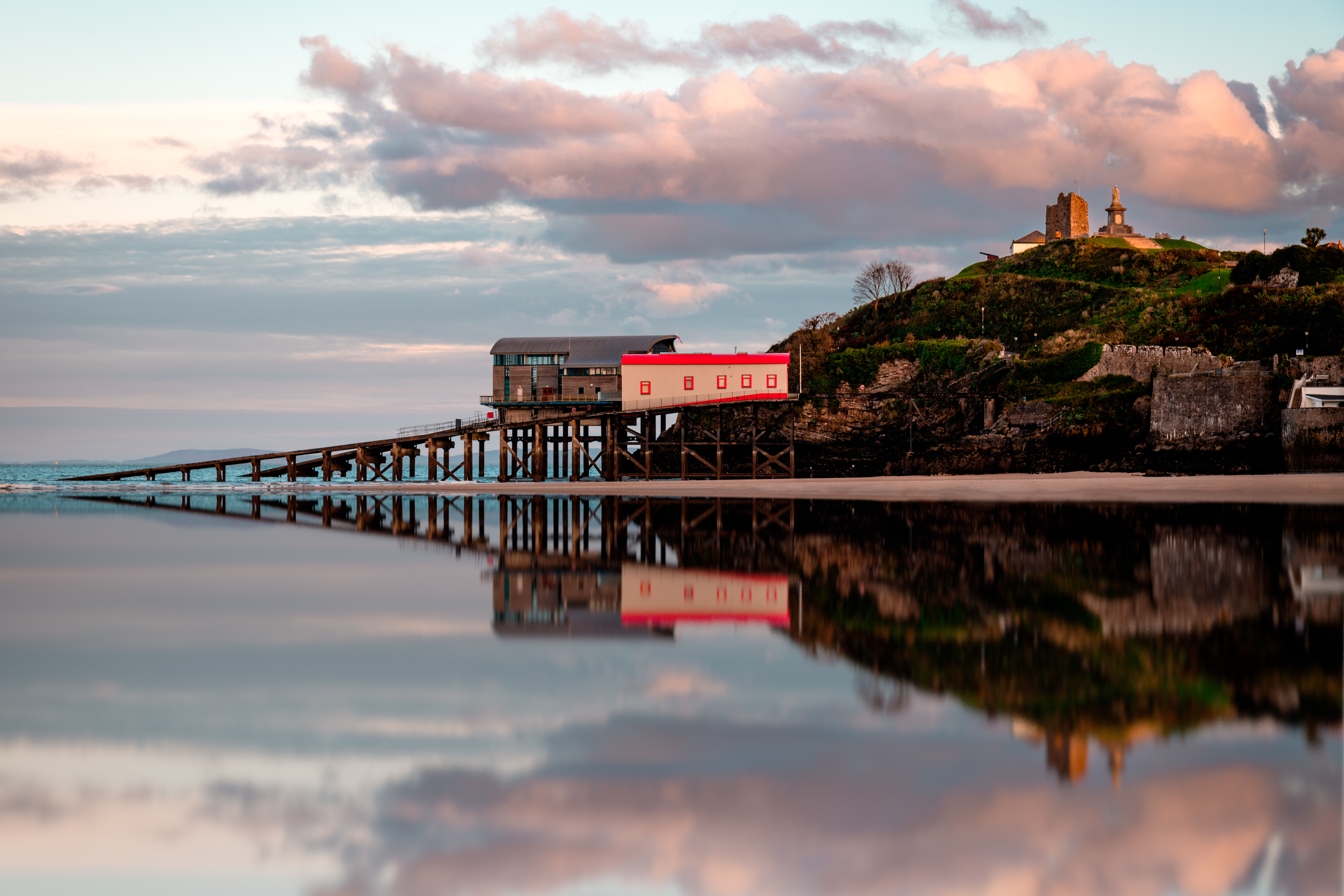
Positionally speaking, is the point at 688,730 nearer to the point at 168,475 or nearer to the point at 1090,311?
the point at 1090,311

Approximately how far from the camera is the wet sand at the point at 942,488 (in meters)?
35.8

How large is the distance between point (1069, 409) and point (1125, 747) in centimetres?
4613

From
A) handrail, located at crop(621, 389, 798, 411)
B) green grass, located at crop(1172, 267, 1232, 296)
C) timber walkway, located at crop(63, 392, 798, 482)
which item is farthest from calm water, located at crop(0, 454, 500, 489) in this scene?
green grass, located at crop(1172, 267, 1232, 296)

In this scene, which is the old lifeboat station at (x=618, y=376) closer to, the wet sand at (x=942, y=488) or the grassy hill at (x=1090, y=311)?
the wet sand at (x=942, y=488)

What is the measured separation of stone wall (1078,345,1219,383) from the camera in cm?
5231

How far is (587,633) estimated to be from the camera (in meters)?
14.5

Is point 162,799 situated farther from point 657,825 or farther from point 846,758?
point 846,758

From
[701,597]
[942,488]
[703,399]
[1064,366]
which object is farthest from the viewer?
[1064,366]

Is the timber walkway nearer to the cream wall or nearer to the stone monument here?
the cream wall

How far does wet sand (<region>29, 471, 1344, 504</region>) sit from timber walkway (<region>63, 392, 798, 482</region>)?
124 centimetres

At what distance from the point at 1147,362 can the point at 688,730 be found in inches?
2015

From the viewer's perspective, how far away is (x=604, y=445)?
55.2 m

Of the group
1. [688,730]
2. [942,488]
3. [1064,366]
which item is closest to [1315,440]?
[942,488]

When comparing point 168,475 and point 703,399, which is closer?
point 703,399
